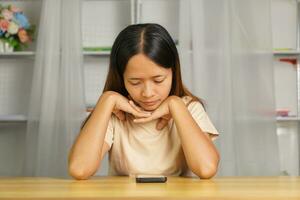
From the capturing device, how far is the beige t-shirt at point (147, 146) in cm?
139

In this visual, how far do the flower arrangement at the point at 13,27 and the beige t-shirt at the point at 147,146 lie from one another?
5.54ft

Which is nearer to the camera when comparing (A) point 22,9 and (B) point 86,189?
(B) point 86,189

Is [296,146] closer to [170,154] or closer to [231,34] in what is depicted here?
[231,34]

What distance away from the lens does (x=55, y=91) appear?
281 cm

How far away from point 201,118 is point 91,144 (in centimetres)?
33

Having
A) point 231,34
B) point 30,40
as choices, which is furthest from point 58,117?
point 231,34

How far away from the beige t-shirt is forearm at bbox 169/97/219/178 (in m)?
0.11

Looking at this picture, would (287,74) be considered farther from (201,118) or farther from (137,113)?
(137,113)

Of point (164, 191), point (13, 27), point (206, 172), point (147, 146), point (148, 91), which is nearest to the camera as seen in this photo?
point (164, 191)

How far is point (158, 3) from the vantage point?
3082 mm

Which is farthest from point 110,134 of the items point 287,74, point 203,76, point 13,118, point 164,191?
point 287,74

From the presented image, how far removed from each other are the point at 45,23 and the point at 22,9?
45cm

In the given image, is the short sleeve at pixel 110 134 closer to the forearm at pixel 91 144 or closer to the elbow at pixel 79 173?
the forearm at pixel 91 144

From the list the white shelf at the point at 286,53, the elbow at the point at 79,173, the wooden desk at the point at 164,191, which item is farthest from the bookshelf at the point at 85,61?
the wooden desk at the point at 164,191
